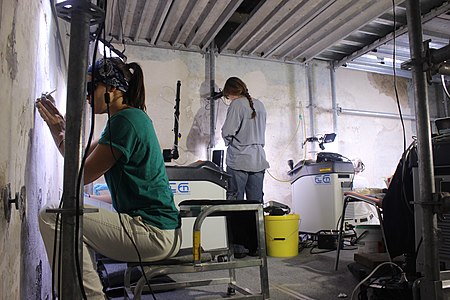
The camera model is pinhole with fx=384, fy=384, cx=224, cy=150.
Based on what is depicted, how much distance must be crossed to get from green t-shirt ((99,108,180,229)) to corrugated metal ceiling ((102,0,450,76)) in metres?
2.34

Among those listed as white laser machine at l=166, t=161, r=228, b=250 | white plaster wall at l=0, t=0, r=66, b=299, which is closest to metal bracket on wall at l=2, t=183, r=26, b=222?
white plaster wall at l=0, t=0, r=66, b=299

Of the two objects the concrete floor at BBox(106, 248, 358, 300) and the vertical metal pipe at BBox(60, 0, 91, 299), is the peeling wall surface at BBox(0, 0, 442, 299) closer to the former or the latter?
the vertical metal pipe at BBox(60, 0, 91, 299)

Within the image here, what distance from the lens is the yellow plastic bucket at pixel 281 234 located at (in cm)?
321

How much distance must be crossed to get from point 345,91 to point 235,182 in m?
2.61

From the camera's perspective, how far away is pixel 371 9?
11.7 feet

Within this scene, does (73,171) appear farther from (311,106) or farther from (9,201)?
(311,106)

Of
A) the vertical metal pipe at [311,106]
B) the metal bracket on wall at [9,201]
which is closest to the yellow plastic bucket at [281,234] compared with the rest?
the vertical metal pipe at [311,106]

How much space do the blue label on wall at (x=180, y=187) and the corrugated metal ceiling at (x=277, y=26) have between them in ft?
5.29

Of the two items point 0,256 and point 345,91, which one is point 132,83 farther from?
point 345,91

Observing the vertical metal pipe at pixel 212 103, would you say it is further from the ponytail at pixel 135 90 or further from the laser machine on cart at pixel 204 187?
the ponytail at pixel 135 90

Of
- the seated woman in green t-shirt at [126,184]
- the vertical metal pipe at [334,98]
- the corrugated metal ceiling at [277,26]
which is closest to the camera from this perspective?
the seated woman in green t-shirt at [126,184]

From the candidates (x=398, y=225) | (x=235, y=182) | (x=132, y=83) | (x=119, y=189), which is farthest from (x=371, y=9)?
(x=119, y=189)

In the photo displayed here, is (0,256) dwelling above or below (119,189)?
below

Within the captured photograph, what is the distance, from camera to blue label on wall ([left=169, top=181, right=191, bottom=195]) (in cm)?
291
